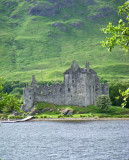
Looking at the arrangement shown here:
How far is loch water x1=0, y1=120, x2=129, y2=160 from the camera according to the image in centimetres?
5856

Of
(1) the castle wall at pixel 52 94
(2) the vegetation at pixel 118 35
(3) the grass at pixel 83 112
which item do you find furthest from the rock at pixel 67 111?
(2) the vegetation at pixel 118 35

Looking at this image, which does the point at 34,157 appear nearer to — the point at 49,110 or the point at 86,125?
the point at 86,125

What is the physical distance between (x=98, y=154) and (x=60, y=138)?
22926 millimetres

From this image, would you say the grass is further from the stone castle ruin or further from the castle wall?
the stone castle ruin

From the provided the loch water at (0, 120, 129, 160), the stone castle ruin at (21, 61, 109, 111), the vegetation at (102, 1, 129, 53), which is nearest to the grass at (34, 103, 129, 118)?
the stone castle ruin at (21, 61, 109, 111)

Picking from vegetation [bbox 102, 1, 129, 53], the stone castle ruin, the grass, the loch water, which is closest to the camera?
vegetation [bbox 102, 1, 129, 53]

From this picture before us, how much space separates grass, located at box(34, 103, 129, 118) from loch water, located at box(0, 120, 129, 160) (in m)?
6.35

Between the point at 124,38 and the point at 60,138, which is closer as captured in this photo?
the point at 124,38

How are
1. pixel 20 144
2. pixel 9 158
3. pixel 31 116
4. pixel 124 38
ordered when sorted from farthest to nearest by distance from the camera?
pixel 31 116 < pixel 20 144 < pixel 9 158 < pixel 124 38

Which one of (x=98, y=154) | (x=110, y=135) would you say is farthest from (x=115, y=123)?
(x=98, y=154)

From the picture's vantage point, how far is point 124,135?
79.0 meters

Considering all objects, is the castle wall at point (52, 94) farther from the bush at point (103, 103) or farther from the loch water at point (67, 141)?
the loch water at point (67, 141)

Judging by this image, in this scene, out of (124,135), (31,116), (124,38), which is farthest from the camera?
(31,116)

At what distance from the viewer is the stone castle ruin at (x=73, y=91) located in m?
125
